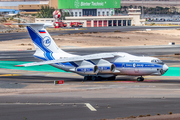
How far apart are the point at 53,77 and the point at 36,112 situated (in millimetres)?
19165

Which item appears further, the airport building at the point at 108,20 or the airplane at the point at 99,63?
the airport building at the point at 108,20

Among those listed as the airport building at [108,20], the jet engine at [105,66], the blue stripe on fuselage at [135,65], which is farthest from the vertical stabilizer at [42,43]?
the airport building at [108,20]

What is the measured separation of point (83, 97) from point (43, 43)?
14206mm

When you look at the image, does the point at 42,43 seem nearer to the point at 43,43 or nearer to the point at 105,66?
the point at 43,43

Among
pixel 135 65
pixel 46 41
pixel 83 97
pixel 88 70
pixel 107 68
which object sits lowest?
pixel 83 97

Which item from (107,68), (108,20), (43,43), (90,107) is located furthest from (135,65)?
(108,20)

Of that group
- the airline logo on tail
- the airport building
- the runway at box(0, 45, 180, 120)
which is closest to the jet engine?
the runway at box(0, 45, 180, 120)

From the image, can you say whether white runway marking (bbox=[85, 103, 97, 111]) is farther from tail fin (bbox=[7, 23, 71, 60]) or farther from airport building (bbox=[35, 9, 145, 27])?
airport building (bbox=[35, 9, 145, 27])

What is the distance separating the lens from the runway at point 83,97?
838 inches

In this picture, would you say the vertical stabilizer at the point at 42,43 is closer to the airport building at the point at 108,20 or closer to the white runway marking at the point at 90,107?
the white runway marking at the point at 90,107

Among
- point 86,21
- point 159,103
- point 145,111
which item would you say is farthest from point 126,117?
point 86,21

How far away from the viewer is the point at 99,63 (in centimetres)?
3719

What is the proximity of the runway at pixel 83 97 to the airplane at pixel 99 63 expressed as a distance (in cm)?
124

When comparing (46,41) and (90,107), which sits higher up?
(46,41)
